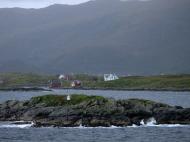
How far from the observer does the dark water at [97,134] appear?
229 feet

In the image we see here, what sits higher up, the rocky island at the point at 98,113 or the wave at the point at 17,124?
the rocky island at the point at 98,113

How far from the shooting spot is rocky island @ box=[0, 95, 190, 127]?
85.3m

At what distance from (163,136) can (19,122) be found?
2711 cm

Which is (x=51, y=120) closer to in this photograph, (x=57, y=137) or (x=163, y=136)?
(x=57, y=137)

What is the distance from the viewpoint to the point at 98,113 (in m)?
85.6

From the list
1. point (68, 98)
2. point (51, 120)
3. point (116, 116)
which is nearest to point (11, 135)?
point (51, 120)

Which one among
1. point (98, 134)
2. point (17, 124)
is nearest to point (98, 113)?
point (98, 134)

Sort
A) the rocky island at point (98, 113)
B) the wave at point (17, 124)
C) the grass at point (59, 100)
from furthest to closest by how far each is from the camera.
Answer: the grass at point (59, 100), the rocky island at point (98, 113), the wave at point (17, 124)

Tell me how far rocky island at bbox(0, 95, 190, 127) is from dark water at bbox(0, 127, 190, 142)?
4699mm

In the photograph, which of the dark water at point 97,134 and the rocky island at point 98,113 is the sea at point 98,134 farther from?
the rocky island at point 98,113

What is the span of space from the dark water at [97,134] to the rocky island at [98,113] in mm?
4699

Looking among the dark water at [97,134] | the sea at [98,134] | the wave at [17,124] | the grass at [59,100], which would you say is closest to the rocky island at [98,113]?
the grass at [59,100]

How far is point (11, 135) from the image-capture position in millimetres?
75250

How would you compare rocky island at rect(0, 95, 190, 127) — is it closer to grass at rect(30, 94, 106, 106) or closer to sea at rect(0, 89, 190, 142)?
grass at rect(30, 94, 106, 106)
